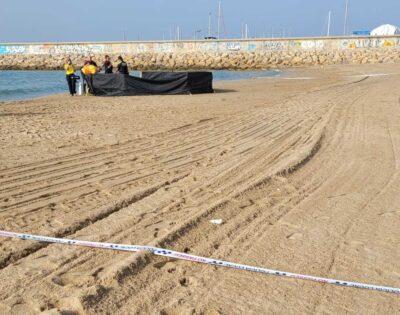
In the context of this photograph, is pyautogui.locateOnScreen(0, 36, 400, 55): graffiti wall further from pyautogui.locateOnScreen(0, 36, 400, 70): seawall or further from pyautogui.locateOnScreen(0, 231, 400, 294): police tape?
pyautogui.locateOnScreen(0, 231, 400, 294): police tape

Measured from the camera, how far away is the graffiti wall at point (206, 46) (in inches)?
2069

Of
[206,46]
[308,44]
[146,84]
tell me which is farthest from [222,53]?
[146,84]

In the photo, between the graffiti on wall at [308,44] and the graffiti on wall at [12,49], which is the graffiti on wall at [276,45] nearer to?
the graffiti on wall at [308,44]

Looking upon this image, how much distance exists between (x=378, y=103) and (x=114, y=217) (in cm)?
1100

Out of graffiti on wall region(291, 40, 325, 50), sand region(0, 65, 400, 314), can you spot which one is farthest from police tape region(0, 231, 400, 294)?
graffiti on wall region(291, 40, 325, 50)

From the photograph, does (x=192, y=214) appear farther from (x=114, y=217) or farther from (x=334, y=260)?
(x=334, y=260)

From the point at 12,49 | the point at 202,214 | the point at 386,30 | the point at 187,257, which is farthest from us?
the point at 12,49

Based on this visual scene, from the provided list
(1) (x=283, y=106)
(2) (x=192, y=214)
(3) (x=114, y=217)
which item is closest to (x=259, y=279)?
(2) (x=192, y=214)

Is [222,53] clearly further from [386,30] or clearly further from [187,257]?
[187,257]

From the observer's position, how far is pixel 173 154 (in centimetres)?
753

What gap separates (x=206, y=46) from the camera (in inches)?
2402

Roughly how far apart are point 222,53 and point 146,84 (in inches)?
1592

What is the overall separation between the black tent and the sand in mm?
9528

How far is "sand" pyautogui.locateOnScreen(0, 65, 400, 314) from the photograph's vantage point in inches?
127
